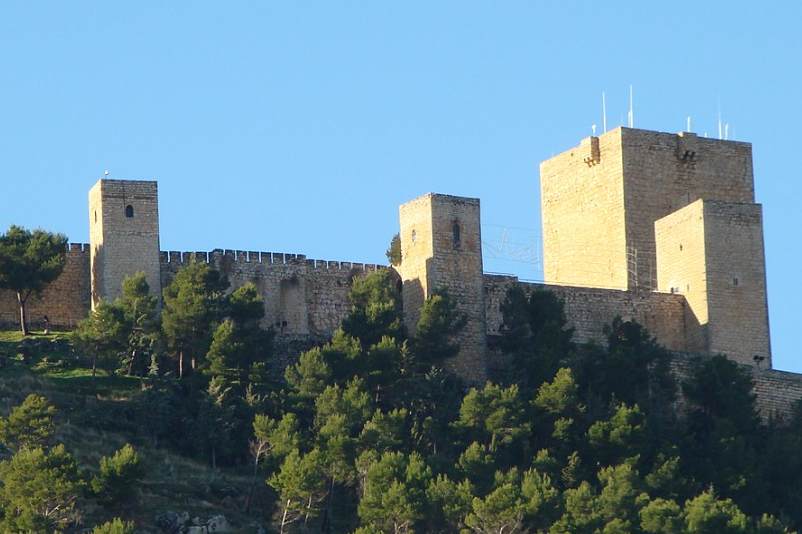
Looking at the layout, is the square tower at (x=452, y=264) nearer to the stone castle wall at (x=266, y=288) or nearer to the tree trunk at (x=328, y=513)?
the stone castle wall at (x=266, y=288)

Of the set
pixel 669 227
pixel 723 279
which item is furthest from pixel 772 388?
pixel 669 227

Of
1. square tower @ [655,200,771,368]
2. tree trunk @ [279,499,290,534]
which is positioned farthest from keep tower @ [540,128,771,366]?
tree trunk @ [279,499,290,534]

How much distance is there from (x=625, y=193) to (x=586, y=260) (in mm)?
1767

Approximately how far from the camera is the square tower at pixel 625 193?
181ft

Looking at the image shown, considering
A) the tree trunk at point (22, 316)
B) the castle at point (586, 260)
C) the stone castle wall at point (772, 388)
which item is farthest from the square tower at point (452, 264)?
the tree trunk at point (22, 316)

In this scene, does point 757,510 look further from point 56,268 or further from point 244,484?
point 56,268

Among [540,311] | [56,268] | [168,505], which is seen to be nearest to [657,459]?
[540,311]

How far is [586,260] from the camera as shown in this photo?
56.0 metres

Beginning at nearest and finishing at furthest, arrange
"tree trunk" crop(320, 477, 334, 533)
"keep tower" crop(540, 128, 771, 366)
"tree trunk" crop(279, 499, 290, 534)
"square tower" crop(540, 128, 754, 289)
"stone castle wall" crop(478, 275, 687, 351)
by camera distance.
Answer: "tree trunk" crop(279, 499, 290, 534), "tree trunk" crop(320, 477, 334, 533), "stone castle wall" crop(478, 275, 687, 351), "keep tower" crop(540, 128, 771, 366), "square tower" crop(540, 128, 754, 289)

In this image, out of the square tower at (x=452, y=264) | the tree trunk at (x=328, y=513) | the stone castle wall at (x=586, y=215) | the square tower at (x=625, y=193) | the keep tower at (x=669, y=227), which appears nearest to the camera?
the tree trunk at (x=328, y=513)

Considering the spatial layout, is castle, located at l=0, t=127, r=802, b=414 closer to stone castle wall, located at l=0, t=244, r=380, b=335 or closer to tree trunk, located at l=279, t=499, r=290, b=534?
stone castle wall, located at l=0, t=244, r=380, b=335

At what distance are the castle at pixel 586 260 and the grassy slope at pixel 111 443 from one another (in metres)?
2.32

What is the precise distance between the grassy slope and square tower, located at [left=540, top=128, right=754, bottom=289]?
1170cm

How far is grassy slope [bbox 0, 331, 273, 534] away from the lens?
43.0 m
